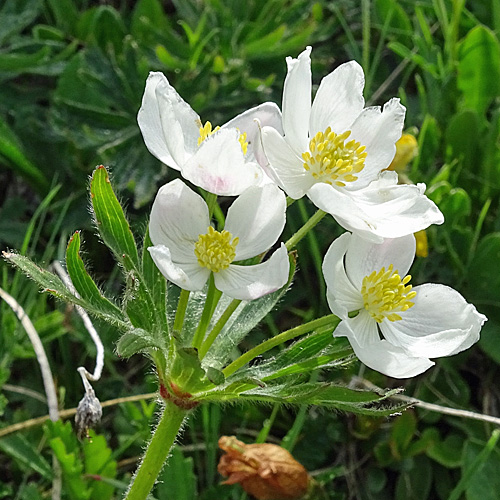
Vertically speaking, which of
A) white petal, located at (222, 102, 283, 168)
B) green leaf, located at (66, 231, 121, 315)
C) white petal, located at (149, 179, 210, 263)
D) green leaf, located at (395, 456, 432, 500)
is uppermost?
A: white petal, located at (222, 102, 283, 168)

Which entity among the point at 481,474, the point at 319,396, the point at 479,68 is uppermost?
the point at 479,68

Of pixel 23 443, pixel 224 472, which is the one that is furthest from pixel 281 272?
pixel 23 443

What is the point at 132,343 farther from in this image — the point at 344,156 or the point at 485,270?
the point at 485,270

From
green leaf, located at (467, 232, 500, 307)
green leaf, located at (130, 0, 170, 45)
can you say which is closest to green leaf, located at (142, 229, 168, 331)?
green leaf, located at (467, 232, 500, 307)

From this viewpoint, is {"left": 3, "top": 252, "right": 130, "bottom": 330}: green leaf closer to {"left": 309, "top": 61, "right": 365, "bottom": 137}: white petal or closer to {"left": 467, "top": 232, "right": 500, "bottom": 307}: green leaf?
{"left": 309, "top": 61, "right": 365, "bottom": 137}: white petal

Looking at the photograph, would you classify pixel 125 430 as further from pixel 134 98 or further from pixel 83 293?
pixel 134 98

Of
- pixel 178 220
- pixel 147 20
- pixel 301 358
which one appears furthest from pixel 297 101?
pixel 147 20

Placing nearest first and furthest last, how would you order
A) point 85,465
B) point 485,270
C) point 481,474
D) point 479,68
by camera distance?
point 85,465 → point 481,474 → point 485,270 → point 479,68
